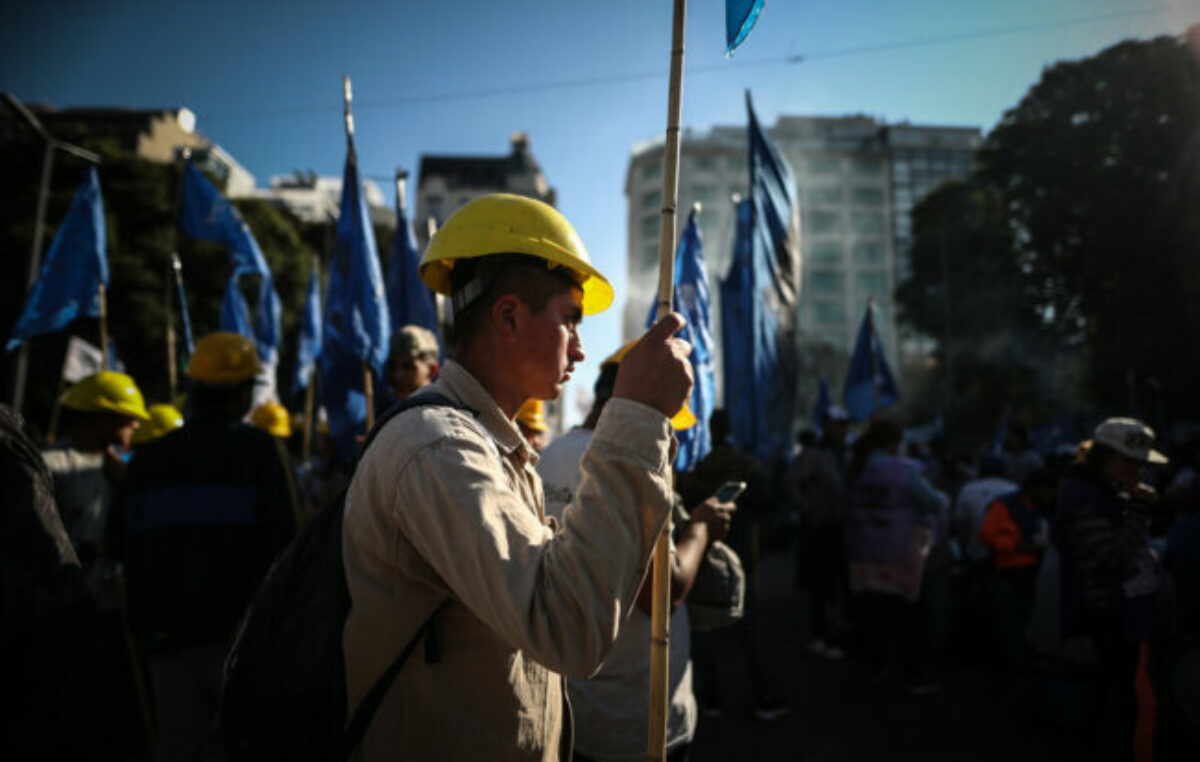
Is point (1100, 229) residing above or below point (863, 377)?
above

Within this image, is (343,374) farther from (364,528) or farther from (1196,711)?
(1196,711)

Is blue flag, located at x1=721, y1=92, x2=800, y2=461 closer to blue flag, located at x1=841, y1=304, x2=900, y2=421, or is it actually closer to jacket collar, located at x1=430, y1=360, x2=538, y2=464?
blue flag, located at x1=841, y1=304, x2=900, y2=421

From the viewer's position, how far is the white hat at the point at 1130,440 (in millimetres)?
4215

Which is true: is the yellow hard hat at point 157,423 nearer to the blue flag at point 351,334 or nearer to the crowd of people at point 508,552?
the crowd of people at point 508,552

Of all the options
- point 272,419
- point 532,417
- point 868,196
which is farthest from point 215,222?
point 868,196

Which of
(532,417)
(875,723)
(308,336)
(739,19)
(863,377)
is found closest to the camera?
(739,19)

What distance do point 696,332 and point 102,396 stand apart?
11.8 ft

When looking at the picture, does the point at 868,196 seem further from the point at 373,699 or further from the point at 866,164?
the point at 373,699

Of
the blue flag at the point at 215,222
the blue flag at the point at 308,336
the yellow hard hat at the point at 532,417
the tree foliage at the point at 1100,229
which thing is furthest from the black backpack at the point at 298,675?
the tree foliage at the point at 1100,229

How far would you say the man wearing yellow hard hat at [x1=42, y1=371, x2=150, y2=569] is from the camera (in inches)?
160

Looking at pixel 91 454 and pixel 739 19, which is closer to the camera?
pixel 739 19

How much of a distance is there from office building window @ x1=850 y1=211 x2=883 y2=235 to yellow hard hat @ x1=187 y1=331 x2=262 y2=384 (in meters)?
72.7

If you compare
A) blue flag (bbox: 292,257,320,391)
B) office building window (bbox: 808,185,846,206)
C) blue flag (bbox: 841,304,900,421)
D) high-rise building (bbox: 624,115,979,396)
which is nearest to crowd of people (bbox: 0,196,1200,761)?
blue flag (bbox: 841,304,900,421)

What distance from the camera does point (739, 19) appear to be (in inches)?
65.7
